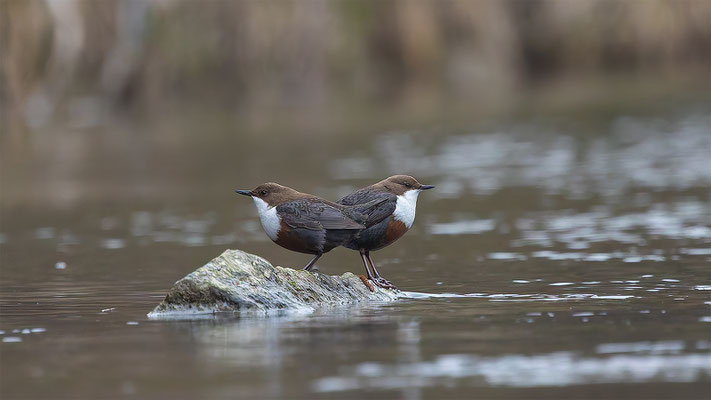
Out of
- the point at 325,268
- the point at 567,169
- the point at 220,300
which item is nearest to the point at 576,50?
the point at 567,169

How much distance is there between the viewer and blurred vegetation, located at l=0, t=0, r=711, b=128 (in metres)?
37.6

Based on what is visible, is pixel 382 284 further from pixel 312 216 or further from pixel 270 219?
pixel 270 219

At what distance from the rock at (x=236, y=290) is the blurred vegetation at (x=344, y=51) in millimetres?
23454

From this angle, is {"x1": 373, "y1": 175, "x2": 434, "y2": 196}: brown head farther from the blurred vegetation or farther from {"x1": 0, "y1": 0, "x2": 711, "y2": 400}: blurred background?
the blurred vegetation

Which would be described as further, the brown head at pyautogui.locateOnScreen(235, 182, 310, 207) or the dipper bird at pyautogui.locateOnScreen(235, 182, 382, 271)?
the brown head at pyautogui.locateOnScreen(235, 182, 310, 207)

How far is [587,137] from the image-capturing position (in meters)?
25.9

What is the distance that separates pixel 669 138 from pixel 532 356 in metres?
18.6

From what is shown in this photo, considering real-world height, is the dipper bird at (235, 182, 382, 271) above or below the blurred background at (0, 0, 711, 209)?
below

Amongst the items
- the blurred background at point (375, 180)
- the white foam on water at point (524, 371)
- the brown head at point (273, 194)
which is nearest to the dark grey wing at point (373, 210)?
the brown head at point (273, 194)

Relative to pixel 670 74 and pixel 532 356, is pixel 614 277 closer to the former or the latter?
pixel 532 356

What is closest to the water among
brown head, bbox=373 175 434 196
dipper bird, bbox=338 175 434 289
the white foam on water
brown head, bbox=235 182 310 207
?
the white foam on water

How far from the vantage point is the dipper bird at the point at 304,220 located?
9523mm

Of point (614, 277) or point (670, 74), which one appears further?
point (670, 74)

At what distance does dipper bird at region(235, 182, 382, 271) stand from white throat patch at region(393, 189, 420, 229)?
0.89ft
